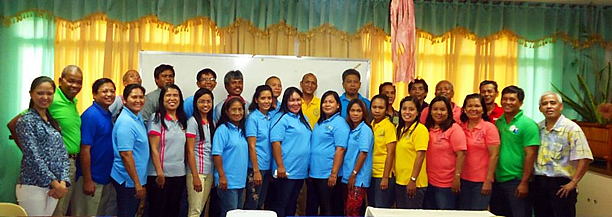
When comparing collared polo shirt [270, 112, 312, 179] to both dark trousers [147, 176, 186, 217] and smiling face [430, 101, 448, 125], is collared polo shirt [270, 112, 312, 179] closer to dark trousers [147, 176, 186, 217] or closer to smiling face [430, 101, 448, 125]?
dark trousers [147, 176, 186, 217]

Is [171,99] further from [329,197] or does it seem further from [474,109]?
[474,109]

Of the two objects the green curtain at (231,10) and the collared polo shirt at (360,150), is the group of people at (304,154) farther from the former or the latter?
the green curtain at (231,10)

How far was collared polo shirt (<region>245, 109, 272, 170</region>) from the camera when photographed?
338 centimetres

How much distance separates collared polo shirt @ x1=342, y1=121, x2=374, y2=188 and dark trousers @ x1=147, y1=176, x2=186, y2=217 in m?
1.19

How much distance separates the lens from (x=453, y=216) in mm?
1927

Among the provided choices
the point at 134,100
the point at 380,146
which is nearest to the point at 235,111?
the point at 134,100

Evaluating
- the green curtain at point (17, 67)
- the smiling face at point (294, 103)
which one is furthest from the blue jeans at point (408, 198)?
the green curtain at point (17, 67)

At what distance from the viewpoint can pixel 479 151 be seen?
3.31 meters

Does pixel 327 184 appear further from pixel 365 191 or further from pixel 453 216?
pixel 453 216

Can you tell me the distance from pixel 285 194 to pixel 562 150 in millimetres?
1994

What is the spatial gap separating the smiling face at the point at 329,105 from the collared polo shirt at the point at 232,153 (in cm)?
67

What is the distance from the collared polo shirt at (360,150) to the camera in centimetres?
332

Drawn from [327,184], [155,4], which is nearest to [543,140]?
[327,184]

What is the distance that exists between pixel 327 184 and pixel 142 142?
52.9 inches
